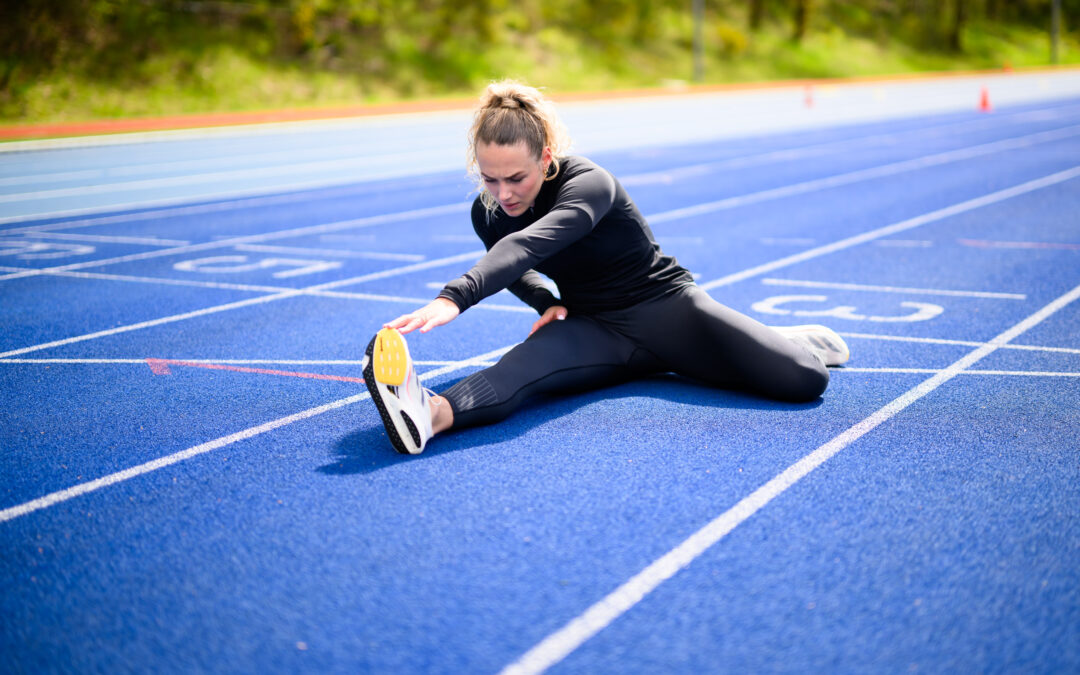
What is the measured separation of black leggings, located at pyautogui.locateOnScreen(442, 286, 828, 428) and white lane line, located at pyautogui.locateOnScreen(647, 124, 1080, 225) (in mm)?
7065

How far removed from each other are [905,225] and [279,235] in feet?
23.2

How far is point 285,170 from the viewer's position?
19.6 metres

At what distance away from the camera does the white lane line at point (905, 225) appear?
941 cm

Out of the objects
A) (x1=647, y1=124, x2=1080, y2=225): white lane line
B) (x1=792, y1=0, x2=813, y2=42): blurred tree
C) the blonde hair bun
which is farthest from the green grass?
the blonde hair bun

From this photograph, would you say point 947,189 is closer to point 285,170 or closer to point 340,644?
point 285,170

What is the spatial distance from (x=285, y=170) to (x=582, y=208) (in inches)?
616

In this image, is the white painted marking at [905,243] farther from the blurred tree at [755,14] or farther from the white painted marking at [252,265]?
the blurred tree at [755,14]

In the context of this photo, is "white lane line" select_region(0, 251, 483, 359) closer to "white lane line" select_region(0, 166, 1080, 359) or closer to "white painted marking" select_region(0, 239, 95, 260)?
"white lane line" select_region(0, 166, 1080, 359)

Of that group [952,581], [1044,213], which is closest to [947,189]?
[1044,213]

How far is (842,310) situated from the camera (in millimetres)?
7828

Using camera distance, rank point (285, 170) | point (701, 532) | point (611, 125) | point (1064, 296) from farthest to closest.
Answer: point (611, 125)
point (285, 170)
point (1064, 296)
point (701, 532)

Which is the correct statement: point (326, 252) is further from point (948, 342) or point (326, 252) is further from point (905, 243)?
point (948, 342)

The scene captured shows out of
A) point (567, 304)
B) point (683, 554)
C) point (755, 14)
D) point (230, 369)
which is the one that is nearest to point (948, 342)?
point (567, 304)

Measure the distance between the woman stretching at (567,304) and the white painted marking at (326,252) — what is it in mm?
5220
